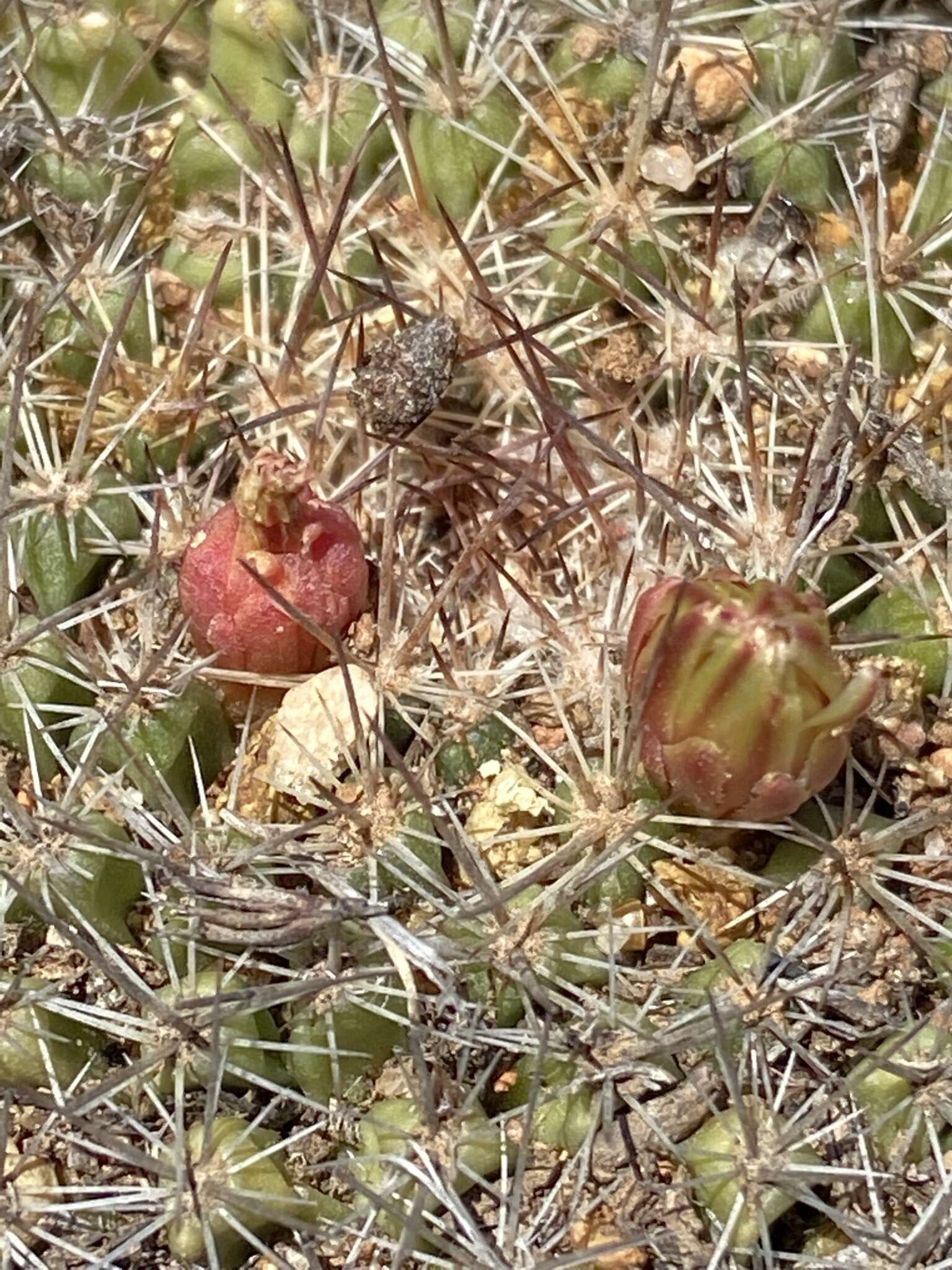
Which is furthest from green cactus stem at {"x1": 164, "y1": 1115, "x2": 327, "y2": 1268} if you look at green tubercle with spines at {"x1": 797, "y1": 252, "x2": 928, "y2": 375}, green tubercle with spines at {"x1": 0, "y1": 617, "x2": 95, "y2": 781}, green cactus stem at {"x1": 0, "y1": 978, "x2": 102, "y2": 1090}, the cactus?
green tubercle with spines at {"x1": 797, "y1": 252, "x2": 928, "y2": 375}

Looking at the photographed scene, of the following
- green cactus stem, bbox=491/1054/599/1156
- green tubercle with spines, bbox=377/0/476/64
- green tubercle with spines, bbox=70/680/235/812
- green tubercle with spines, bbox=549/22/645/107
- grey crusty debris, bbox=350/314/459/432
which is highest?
green tubercle with spines, bbox=377/0/476/64

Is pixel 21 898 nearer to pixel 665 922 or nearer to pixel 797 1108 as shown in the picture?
pixel 665 922

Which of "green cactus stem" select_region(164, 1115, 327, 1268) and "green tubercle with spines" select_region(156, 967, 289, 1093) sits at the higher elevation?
"green tubercle with spines" select_region(156, 967, 289, 1093)

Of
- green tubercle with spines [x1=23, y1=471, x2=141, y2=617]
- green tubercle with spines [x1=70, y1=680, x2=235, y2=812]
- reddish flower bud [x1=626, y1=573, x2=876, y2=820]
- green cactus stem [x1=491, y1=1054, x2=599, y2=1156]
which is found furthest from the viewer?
green tubercle with spines [x1=23, y1=471, x2=141, y2=617]

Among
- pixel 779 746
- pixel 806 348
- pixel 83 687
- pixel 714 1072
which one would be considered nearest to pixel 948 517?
pixel 806 348

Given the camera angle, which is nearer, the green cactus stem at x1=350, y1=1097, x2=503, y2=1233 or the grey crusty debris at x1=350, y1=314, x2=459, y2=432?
the green cactus stem at x1=350, y1=1097, x2=503, y2=1233

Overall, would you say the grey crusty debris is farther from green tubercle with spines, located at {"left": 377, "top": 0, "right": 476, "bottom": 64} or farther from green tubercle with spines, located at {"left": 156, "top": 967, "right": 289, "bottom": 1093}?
green tubercle with spines, located at {"left": 156, "top": 967, "right": 289, "bottom": 1093}

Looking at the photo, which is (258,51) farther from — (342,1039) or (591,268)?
(342,1039)
